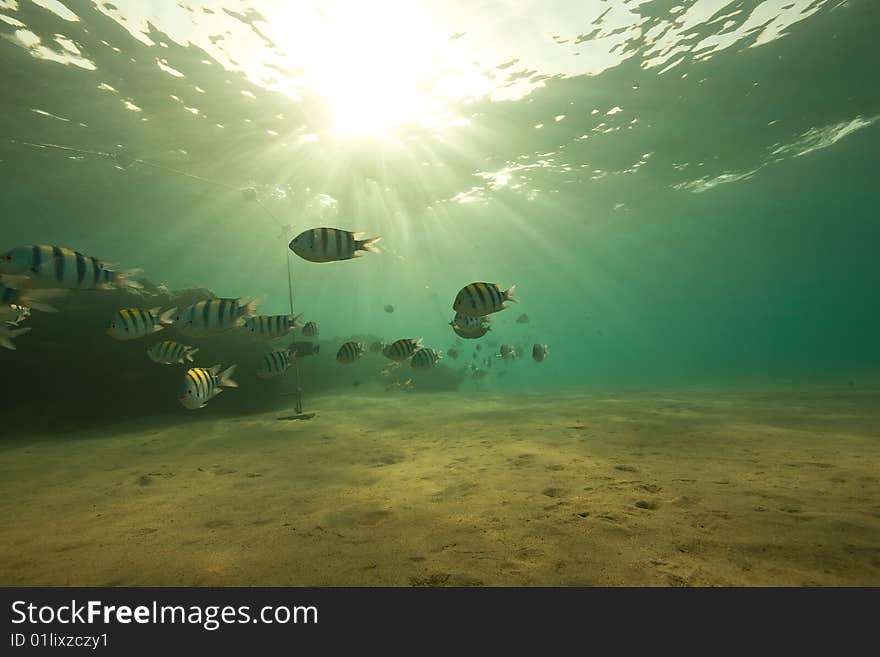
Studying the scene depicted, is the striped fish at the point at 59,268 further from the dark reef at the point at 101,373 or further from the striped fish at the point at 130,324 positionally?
the dark reef at the point at 101,373

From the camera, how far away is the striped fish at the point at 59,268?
431 cm

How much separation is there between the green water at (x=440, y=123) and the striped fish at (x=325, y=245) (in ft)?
38.7

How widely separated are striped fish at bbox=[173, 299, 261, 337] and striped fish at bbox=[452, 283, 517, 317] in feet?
9.94

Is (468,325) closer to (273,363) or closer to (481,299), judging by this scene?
(481,299)

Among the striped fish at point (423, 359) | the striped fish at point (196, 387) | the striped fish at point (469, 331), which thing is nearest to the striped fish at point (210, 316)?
the striped fish at point (196, 387)

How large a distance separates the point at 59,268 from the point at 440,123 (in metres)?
17.4

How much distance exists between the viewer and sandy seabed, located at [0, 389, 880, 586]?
9.31 feet

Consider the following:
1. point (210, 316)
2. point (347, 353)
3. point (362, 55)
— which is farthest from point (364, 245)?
point (362, 55)

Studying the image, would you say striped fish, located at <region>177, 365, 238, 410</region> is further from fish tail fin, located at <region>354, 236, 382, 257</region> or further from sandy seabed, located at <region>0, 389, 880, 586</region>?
fish tail fin, located at <region>354, 236, 382, 257</region>

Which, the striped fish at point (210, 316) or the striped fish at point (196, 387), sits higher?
the striped fish at point (210, 316)

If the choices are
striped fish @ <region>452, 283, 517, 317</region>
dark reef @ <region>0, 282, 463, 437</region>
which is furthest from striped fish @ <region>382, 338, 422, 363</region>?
dark reef @ <region>0, 282, 463, 437</region>
